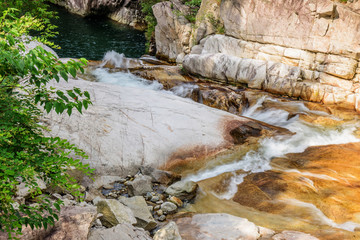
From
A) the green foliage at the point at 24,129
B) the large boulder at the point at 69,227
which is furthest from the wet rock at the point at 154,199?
the green foliage at the point at 24,129

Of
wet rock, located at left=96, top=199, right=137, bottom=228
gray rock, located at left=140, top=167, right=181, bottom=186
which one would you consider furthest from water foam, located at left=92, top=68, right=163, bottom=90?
wet rock, located at left=96, top=199, right=137, bottom=228

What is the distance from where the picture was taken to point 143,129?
31.8 ft

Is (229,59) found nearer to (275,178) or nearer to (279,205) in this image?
(275,178)

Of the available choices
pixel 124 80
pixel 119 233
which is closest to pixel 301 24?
pixel 124 80

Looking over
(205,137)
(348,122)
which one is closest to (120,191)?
(205,137)

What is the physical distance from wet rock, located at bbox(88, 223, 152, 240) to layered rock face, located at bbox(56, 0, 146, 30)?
39.9m

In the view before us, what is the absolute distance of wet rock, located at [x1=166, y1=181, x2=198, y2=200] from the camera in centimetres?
802

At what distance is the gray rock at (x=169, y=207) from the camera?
24.1 feet

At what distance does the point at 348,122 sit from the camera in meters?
13.8

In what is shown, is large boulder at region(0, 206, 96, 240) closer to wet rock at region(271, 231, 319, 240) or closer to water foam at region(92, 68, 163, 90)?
wet rock at region(271, 231, 319, 240)

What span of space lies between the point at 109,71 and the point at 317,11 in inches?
502

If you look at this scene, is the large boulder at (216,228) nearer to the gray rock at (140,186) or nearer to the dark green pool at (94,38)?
the gray rock at (140,186)

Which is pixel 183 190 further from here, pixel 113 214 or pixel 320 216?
pixel 320 216

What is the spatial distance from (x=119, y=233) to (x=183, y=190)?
3.13 m
